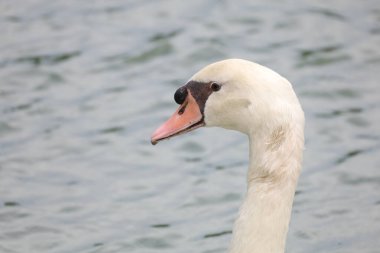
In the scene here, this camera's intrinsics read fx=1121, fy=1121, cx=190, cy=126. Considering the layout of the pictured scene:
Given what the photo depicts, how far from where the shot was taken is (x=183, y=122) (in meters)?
6.47

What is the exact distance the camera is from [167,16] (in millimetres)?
11938

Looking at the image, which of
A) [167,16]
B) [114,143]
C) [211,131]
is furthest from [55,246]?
[167,16]

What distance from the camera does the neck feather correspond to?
579 centimetres

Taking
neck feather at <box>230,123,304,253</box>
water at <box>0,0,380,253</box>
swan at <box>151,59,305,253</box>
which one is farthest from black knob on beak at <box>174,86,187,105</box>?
water at <box>0,0,380,253</box>

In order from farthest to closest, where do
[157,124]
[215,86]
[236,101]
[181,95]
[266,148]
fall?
[157,124], [181,95], [215,86], [236,101], [266,148]

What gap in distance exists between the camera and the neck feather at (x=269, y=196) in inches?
228

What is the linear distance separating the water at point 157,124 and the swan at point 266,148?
7.40ft

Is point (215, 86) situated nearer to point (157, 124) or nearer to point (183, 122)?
point (183, 122)

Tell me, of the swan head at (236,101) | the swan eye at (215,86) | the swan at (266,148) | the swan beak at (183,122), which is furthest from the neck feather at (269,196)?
the swan beak at (183,122)

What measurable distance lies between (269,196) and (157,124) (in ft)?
14.4

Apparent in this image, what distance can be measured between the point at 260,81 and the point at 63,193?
3.64 metres

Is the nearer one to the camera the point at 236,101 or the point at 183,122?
the point at 236,101

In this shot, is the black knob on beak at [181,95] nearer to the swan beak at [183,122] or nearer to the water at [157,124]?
the swan beak at [183,122]

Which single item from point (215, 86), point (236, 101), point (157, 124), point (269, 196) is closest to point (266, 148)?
point (269, 196)
